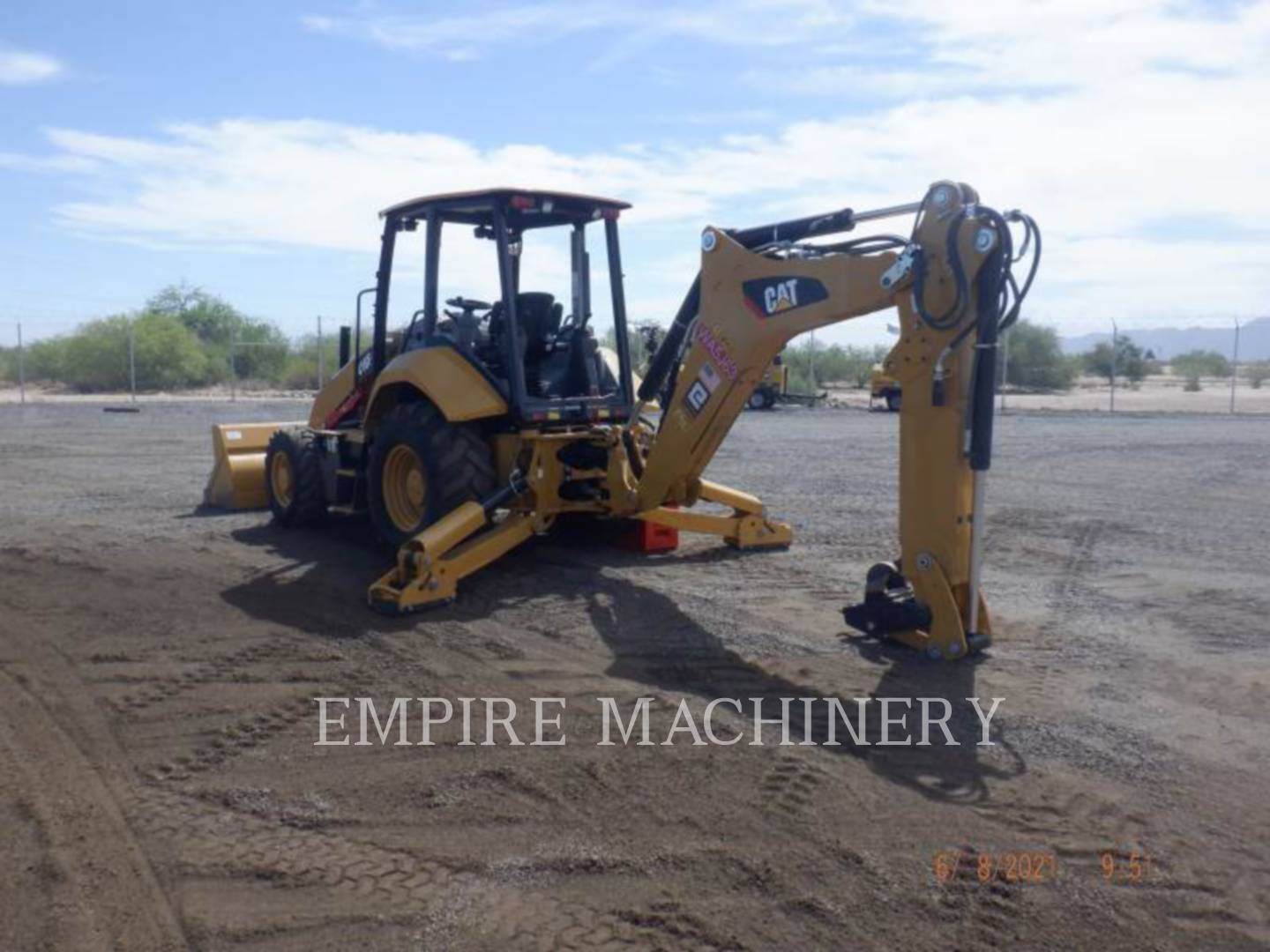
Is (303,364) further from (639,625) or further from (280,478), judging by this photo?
(639,625)

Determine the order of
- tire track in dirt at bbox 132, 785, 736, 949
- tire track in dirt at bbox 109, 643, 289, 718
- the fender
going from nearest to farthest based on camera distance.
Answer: tire track in dirt at bbox 132, 785, 736, 949 → tire track in dirt at bbox 109, 643, 289, 718 → the fender

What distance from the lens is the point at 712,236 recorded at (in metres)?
7.43

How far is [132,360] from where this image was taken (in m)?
34.7

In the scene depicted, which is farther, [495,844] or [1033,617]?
[1033,617]

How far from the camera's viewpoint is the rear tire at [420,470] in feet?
27.6

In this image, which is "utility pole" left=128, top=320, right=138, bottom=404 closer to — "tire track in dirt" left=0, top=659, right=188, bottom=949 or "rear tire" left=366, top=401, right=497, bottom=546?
"rear tire" left=366, top=401, right=497, bottom=546

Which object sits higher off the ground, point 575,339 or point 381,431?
point 575,339

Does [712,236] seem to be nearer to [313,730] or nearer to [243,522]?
[313,730]

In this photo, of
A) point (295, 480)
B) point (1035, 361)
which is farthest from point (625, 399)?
point (1035, 361)

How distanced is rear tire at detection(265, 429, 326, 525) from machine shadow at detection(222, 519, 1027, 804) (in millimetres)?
176

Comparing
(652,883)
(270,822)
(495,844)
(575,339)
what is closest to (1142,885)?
(652,883)

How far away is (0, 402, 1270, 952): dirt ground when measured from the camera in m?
3.71

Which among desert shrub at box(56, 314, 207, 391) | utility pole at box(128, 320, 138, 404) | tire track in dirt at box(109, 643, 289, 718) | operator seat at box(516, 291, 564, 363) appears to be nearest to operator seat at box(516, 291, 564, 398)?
operator seat at box(516, 291, 564, 363)

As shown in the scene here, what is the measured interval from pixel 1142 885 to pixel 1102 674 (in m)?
2.42
